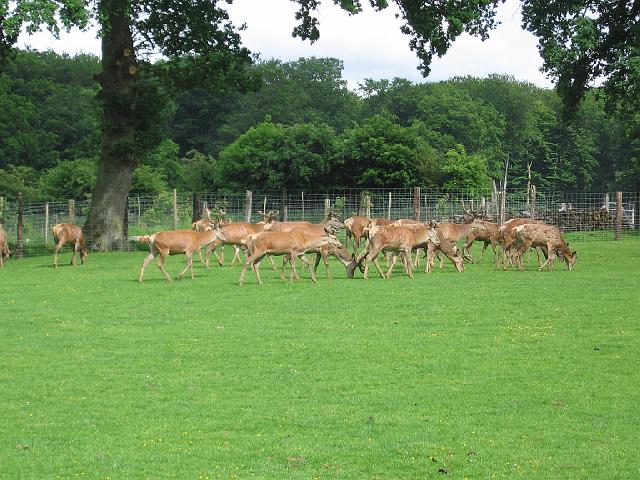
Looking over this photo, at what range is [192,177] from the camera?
6316cm

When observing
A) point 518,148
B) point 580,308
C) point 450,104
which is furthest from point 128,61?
point 518,148

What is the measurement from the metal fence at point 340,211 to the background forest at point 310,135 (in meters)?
2.70

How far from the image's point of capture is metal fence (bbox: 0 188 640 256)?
40.4m

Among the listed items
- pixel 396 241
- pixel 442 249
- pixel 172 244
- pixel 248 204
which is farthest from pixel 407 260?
pixel 248 204

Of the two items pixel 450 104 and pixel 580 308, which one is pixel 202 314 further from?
pixel 450 104

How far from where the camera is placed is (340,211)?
4447 cm

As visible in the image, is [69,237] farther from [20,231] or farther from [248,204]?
[248,204]

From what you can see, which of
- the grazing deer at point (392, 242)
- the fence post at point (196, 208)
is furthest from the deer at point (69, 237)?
the grazing deer at point (392, 242)

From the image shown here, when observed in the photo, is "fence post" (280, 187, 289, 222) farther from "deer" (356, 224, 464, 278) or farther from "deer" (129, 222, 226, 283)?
"deer" (356, 224, 464, 278)

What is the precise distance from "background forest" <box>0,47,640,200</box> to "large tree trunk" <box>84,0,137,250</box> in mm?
1112

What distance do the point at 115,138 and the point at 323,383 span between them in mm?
24241

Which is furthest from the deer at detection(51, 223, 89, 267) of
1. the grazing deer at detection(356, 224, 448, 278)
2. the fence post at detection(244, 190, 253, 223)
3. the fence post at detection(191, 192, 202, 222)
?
the fence post at detection(244, 190, 253, 223)

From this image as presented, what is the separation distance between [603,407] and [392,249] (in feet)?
44.6

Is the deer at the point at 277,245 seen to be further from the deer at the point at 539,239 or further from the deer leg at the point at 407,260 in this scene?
the deer at the point at 539,239
